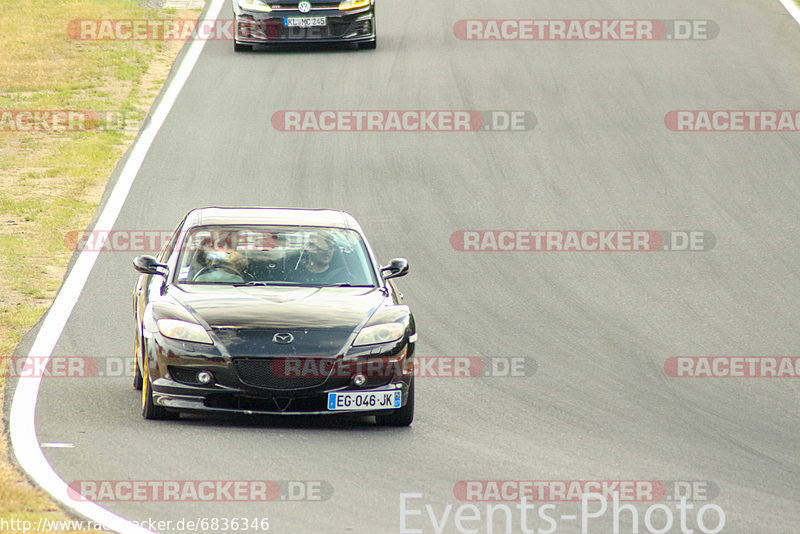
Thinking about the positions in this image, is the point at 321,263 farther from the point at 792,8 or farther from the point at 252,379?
the point at 792,8

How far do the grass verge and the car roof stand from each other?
2.00m

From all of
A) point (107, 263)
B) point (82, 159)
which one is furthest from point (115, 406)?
point (82, 159)

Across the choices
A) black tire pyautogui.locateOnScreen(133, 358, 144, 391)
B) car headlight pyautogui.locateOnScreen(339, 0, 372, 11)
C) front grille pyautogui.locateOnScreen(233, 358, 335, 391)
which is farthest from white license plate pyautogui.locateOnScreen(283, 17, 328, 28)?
front grille pyautogui.locateOnScreen(233, 358, 335, 391)

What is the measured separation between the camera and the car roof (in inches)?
406

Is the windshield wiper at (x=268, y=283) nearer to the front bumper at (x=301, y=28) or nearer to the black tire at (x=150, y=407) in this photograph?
the black tire at (x=150, y=407)

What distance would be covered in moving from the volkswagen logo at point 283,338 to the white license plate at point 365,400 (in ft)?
1.51

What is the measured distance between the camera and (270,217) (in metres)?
10.4

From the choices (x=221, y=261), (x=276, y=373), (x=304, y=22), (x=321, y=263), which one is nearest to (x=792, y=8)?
(x=304, y=22)

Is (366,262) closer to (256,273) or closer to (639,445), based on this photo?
(256,273)

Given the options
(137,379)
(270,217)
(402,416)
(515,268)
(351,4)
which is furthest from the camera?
(351,4)

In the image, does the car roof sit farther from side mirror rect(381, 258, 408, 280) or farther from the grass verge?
the grass verge

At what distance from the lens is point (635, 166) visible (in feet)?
59.9

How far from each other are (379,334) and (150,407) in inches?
65.5

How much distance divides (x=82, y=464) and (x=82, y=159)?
11.4m
